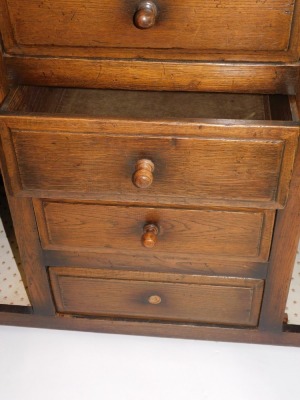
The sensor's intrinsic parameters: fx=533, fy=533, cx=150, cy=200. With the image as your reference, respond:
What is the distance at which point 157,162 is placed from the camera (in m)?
0.81

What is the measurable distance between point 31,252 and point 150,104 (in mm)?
359

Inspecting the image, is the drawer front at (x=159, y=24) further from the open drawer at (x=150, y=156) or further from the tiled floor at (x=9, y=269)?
the tiled floor at (x=9, y=269)

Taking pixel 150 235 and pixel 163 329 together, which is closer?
pixel 150 235

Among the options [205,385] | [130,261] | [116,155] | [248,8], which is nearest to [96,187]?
[116,155]

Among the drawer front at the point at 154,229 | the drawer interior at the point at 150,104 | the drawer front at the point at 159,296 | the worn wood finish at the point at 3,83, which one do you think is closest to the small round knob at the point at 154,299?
the drawer front at the point at 159,296

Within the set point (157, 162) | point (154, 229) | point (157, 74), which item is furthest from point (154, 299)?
point (157, 74)

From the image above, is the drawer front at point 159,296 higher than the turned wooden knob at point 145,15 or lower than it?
lower

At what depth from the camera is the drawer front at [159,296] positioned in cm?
101

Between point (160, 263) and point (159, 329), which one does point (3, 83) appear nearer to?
point (160, 263)

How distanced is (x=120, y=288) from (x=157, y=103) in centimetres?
36

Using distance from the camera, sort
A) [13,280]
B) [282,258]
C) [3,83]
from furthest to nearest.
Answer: [13,280], [282,258], [3,83]

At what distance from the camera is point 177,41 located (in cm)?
77

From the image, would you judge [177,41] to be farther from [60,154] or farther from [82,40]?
[60,154]

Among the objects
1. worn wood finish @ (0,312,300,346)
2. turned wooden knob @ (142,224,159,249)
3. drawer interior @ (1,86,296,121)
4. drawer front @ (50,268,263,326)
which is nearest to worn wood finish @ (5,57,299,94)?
drawer interior @ (1,86,296,121)
